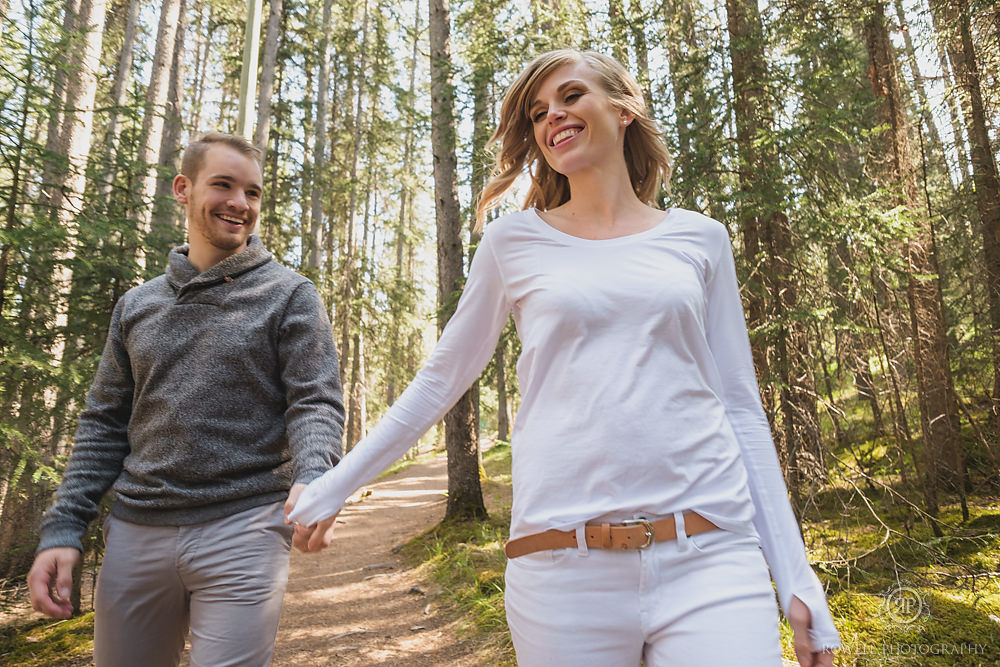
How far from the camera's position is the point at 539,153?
8.01 feet

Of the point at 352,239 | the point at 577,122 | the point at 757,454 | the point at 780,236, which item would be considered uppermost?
the point at 352,239

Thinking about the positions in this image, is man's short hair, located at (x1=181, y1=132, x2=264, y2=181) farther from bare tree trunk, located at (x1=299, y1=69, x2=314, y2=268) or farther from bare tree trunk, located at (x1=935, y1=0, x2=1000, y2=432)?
bare tree trunk, located at (x1=299, y1=69, x2=314, y2=268)

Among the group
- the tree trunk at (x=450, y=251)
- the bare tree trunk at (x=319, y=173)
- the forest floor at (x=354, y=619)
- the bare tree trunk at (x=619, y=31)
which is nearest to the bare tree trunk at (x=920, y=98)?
the bare tree trunk at (x=619, y=31)

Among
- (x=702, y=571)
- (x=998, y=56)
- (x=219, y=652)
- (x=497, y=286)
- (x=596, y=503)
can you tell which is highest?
(x=998, y=56)

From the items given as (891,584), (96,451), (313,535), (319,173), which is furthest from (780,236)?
(319,173)

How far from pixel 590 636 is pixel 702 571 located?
1.00 feet

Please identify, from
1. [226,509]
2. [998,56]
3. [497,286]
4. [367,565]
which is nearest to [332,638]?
[367,565]

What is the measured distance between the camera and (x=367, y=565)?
9.85 m

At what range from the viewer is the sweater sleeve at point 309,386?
7.32 ft

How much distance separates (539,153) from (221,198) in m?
1.25

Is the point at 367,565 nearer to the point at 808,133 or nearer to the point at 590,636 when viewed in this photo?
the point at 808,133

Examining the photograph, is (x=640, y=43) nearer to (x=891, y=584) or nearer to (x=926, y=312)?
(x=926, y=312)

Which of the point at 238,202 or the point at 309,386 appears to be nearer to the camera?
the point at 309,386

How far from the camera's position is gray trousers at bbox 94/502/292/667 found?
86.4 inches
